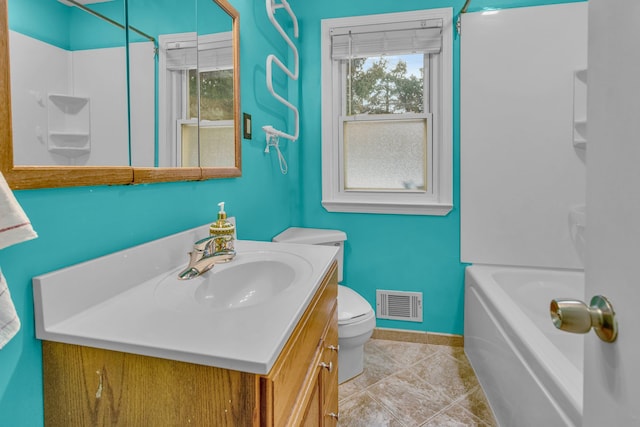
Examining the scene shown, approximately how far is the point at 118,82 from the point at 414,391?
72.8 inches

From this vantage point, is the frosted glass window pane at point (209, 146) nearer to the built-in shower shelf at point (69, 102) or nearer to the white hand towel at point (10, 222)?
the built-in shower shelf at point (69, 102)

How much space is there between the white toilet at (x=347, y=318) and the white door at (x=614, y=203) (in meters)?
1.24

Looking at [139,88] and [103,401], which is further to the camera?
[139,88]

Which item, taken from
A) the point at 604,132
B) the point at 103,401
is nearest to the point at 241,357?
the point at 103,401

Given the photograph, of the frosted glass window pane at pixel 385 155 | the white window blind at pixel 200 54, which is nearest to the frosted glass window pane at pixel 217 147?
the white window blind at pixel 200 54

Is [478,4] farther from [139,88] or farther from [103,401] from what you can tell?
[103,401]

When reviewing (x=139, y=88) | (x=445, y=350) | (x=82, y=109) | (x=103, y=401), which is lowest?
(x=445, y=350)

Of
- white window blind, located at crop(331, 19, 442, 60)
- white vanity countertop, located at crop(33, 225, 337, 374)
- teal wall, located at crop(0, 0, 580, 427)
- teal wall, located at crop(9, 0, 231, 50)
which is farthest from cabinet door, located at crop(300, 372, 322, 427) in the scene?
white window blind, located at crop(331, 19, 442, 60)

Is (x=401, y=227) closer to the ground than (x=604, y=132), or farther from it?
closer to the ground

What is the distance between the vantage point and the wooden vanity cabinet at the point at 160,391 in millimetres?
625

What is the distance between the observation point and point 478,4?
213 centimetres

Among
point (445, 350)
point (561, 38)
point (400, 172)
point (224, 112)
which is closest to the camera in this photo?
point (224, 112)

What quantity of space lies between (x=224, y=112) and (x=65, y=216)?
81cm

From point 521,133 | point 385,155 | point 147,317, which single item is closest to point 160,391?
point 147,317
